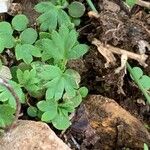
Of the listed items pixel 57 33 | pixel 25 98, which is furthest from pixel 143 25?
pixel 25 98

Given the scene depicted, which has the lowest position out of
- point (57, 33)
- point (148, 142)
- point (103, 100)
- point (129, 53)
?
point (148, 142)

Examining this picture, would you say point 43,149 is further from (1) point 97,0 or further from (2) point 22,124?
(1) point 97,0

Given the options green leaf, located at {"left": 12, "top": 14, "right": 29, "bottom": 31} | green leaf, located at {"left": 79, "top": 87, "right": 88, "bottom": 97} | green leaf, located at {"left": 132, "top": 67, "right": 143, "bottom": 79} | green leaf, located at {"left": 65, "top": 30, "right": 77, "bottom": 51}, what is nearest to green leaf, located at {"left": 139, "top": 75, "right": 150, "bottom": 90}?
green leaf, located at {"left": 132, "top": 67, "right": 143, "bottom": 79}

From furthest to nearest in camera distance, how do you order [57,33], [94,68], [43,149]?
1. [94,68]
2. [57,33]
3. [43,149]

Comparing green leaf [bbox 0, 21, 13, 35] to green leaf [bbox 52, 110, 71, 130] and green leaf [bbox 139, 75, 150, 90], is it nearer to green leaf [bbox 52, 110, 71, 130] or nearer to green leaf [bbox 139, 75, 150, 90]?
green leaf [bbox 52, 110, 71, 130]

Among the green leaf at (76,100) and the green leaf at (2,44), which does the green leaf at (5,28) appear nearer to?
the green leaf at (2,44)

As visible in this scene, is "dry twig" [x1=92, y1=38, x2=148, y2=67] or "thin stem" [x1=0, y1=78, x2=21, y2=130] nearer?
"thin stem" [x1=0, y1=78, x2=21, y2=130]

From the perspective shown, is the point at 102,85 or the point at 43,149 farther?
the point at 102,85

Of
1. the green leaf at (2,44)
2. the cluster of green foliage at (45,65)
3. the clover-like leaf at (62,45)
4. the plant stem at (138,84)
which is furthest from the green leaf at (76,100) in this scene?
the green leaf at (2,44)
